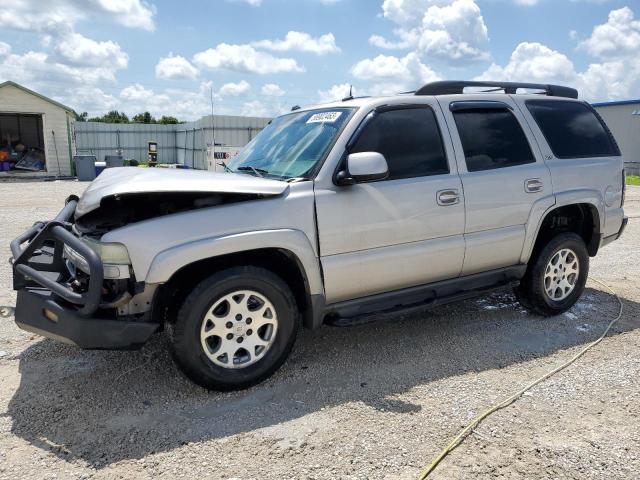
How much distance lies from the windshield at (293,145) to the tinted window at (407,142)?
24 cm

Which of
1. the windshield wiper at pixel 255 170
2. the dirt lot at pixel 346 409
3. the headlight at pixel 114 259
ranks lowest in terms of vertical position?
the dirt lot at pixel 346 409

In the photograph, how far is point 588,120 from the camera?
5227 mm

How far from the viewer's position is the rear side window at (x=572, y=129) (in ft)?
16.0

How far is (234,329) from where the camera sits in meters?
3.46

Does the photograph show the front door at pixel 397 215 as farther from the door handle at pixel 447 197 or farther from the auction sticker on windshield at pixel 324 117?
the auction sticker on windshield at pixel 324 117

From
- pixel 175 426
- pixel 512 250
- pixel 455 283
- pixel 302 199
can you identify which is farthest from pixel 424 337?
pixel 175 426

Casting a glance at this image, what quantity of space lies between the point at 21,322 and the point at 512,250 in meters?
3.75

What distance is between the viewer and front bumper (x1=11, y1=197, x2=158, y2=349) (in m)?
3.07

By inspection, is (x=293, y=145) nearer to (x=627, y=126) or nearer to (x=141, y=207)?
(x=141, y=207)

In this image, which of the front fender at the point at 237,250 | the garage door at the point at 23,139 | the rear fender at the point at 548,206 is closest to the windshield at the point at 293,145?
the front fender at the point at 237,250

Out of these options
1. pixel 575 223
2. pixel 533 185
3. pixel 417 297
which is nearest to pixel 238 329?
pixel 417 297

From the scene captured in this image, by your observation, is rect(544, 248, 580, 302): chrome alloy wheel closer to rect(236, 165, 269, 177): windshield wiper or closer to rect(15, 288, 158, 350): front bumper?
rect(236, 165, 269, 177): windshield wiper

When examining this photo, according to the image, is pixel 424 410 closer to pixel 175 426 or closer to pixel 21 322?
Result: pixel 175 426

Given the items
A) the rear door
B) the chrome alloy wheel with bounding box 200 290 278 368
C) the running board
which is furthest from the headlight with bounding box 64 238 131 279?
the rear door
